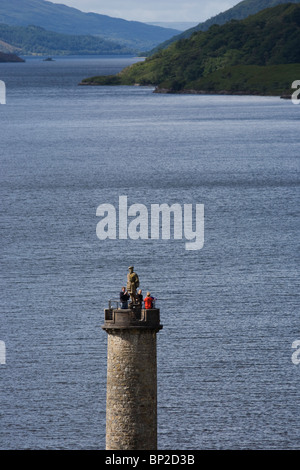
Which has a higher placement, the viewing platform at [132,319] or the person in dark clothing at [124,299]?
the person in dark clothing at [124,299]

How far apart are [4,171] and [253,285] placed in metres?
78.0

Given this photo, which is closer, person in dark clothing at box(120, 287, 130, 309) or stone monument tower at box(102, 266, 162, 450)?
stone monument tower at box(102, 266, 162, 450)

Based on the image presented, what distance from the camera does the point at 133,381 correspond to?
124 feet

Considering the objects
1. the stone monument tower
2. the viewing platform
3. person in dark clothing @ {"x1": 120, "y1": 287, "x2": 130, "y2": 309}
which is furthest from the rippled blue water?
the viewing platform

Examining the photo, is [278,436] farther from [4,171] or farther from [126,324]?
[4,171]

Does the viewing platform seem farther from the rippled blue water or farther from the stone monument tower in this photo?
the rippled blue water

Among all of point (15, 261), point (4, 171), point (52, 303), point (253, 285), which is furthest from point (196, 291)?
point (4, 171)

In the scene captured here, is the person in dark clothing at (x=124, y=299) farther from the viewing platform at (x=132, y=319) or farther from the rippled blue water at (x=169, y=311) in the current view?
the rippled blue water at (x=169, y=311)

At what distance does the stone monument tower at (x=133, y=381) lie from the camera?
3788cm

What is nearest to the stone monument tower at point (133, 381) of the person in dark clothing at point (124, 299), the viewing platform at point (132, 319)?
the viewing platform at point (132, 319)

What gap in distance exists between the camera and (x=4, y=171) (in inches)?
5984

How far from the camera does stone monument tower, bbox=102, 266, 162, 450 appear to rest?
37.9m

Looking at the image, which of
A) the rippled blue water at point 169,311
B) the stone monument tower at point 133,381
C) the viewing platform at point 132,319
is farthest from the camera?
the rippled blue water at point 169,311

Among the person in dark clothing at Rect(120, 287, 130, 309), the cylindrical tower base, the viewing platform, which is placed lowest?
the cylindrical tower base
